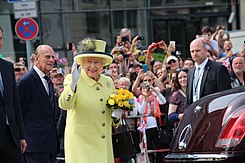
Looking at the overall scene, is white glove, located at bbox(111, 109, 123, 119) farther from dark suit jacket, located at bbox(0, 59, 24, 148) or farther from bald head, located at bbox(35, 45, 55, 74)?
bald head, located at bbox(35, 45, 55, 74)

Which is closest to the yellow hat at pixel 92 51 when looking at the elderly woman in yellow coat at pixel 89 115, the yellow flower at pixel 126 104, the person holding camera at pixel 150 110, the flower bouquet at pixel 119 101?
the elderly woman in yellow coat at pixel 89 115

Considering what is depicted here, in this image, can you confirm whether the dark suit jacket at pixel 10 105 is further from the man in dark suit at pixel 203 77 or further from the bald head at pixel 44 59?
the man in dark suit at pixel 203 77

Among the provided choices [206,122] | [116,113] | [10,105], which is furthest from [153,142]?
[206,122]

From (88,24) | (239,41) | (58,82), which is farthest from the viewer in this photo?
(88,24)

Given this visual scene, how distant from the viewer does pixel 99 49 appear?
7.11 meters

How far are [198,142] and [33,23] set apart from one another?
8354 mm

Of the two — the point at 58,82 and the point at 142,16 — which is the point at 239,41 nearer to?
the point at 58,82

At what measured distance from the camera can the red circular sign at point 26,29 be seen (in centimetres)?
1295

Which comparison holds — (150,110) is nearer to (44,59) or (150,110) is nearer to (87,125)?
(44,59)

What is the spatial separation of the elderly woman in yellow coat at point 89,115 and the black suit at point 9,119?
60 centimetres

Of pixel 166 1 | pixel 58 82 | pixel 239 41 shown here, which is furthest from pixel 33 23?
pixel 166 1

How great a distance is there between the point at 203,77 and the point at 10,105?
2783 millimetres

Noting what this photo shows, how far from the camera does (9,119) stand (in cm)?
644

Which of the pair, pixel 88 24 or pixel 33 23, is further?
pixel 88 24
